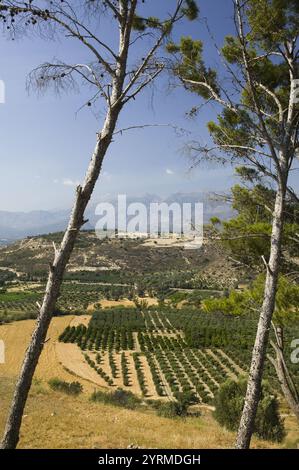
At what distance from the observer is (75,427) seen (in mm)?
10703

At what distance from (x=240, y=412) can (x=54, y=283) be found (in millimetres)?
11783

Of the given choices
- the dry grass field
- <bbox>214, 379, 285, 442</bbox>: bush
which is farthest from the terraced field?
the dry grass field

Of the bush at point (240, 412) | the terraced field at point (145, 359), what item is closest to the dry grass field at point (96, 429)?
the bush at point (240, 412)

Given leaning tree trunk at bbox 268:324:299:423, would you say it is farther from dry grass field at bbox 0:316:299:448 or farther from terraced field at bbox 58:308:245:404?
terraced field at bbox 58:308:245:404

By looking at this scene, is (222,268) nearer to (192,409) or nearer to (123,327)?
(192,409)

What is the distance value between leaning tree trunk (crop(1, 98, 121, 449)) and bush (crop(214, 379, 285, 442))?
1046 centimetres

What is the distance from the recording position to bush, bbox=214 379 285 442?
12.7 meters

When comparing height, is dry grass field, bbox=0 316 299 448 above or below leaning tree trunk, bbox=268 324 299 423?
below

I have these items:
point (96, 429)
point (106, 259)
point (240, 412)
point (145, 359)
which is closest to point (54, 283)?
point (96, 429)

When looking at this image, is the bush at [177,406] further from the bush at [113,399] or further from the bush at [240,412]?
the bush at [240,412]

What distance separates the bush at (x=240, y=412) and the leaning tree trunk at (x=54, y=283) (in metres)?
10.5

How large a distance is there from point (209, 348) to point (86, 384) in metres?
16.5

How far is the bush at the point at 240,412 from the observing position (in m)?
12.7
